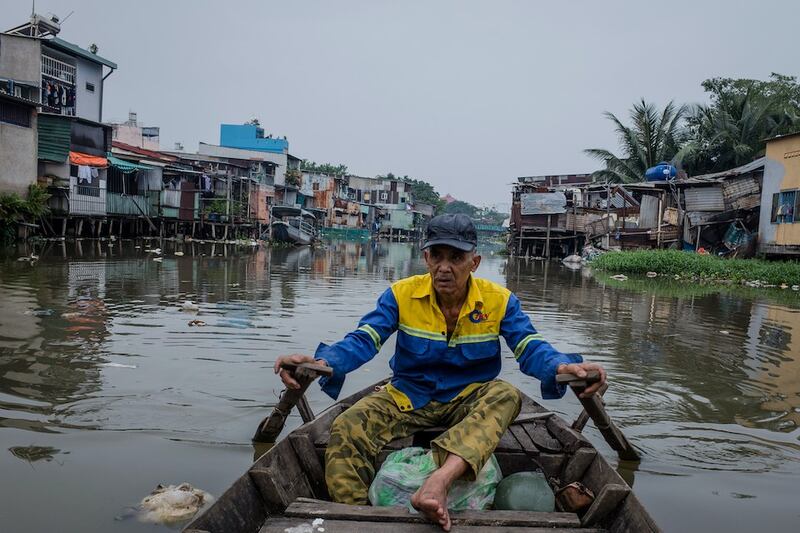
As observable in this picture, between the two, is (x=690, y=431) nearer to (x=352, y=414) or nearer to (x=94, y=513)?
(x=352, y=414)

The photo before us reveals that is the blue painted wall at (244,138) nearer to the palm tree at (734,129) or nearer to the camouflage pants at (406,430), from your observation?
the palm tree at (734,129)

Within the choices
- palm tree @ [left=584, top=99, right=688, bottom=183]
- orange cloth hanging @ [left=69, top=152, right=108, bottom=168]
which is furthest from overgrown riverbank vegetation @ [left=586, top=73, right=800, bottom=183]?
orange cloth hanging @ [left=69, top=152, right=108, bottom=168]

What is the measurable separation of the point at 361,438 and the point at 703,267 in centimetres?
2024

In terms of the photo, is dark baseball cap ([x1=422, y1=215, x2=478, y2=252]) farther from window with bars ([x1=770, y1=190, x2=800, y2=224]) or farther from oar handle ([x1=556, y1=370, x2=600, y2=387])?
window with bars ([x1=770, y1=190, x2=800, y2=224])

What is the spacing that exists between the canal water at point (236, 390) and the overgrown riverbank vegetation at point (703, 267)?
6.44 meters

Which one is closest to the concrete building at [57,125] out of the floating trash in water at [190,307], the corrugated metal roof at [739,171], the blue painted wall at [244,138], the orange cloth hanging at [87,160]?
the orange cloth hanging at [87,160]

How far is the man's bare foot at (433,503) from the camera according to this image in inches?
90.6

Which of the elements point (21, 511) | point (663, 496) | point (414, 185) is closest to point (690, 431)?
point (663, 496)

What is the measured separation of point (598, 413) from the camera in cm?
341

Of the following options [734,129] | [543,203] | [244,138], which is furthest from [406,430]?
[244,138]

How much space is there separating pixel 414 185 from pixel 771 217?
194 ft

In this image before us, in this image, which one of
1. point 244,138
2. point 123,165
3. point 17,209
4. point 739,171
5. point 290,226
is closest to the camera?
point 17,209

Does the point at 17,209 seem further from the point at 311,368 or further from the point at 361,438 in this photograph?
the point at 361,438

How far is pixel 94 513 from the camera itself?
3.22 m
